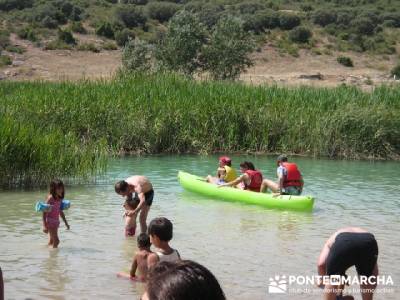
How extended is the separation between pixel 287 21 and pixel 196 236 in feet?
185

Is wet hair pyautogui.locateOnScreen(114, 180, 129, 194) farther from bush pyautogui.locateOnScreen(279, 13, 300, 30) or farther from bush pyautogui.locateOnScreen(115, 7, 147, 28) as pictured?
bush pyautogui.locateOnScreen(279, 13, 300, 30)

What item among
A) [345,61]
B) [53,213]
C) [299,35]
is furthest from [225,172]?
[299,35]

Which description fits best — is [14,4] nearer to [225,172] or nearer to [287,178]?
[225,172]

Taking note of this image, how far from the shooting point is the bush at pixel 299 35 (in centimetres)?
6144

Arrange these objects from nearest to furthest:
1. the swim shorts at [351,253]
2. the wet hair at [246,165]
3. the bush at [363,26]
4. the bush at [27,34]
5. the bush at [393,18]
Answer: the swim shorts at [351,253]
the wet hair at [246,165]
the bush at [27,34]
the bush at [363,26]
the bush at [393,18]

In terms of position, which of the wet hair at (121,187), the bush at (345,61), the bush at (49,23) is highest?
the bush at (49,23)

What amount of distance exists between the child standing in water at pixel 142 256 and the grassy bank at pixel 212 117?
11662mm

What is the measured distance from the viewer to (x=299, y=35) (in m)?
61.7

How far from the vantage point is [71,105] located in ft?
65.3

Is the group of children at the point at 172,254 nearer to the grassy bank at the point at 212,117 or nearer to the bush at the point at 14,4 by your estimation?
the grassy bank at the point at 212,117

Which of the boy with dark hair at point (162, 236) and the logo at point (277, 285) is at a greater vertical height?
the boy with dark hair at point (162, 236)

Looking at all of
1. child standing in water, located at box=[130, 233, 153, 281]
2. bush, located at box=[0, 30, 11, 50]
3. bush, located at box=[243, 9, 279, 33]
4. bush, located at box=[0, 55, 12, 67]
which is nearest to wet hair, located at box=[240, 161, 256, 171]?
child standing in water, located at box=[130, 233, 153, 281]

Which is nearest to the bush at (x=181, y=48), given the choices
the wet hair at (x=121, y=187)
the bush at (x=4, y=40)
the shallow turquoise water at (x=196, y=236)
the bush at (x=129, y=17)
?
the bush at (x=4, y=40)

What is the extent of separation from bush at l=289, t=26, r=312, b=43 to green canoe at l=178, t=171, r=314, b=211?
Result: 47791mm
